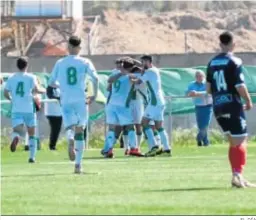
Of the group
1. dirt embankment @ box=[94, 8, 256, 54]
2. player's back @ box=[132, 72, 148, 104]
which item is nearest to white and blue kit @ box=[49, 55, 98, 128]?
player's back @ box=[132, 72, 148, 104]

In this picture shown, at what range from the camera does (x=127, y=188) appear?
52.6 ft

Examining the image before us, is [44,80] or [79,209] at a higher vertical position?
[44,80]

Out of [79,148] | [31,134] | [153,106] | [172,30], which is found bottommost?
[79,148]

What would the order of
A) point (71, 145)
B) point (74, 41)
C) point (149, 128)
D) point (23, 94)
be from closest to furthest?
point (74, 41)
point (71, 145)
point (23, 94)
point (149, 128)

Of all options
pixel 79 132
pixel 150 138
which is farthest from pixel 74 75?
pixel 150 138

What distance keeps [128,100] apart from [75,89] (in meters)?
6.96

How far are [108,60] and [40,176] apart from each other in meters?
27.7

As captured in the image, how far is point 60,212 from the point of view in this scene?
13047 mm

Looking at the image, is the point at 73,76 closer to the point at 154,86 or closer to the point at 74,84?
the point at 74,84

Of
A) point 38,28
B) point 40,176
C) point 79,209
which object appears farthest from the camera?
point 38,28

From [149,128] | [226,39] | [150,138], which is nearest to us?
[226,39]

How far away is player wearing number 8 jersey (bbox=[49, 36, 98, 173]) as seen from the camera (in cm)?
1958
